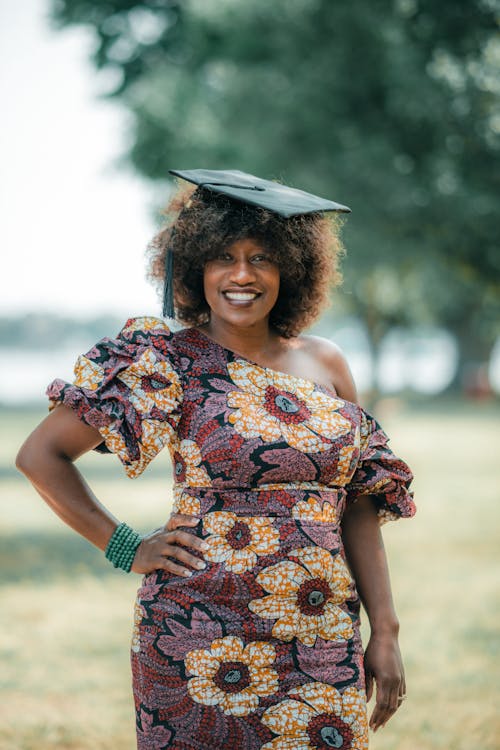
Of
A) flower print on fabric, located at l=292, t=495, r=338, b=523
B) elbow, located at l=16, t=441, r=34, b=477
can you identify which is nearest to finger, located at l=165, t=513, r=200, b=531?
flower print on fabric, located at l=292, t=495, r=338, b=523

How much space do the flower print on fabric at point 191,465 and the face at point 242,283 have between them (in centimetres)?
40

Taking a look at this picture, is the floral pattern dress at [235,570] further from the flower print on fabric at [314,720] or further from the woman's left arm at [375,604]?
the woman's left arm at [375,604]

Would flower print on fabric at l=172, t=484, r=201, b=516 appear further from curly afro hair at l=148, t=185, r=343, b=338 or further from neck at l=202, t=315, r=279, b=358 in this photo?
curly afro hair at l=148, t=185, r=343, b=338

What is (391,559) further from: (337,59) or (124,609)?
(337,59)

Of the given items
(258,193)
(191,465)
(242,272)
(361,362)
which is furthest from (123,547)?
(361,362)

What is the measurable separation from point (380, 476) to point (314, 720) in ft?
2.31

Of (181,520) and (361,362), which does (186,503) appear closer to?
(181,520)

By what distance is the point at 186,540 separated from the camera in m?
2.45

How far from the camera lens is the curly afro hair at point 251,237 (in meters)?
2.65

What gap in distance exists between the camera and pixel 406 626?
Result: 6801mm

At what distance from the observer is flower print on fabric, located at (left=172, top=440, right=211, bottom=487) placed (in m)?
2.45

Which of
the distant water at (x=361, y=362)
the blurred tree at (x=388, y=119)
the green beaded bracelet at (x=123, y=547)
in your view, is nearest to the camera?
the green beaded bracelet at (x=123, y=547)

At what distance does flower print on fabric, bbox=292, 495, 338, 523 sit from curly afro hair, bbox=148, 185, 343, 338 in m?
0.61

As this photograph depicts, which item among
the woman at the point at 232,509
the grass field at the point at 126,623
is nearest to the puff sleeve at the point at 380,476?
the woman at the point at 232,509
